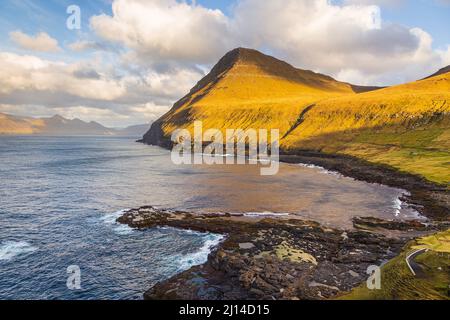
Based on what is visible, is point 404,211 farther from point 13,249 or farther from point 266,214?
point 13,249

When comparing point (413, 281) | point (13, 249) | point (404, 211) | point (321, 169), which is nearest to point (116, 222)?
point (13, 249)

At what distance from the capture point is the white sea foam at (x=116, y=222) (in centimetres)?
5456

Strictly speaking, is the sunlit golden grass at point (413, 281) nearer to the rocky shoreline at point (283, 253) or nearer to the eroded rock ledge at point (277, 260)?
the rocky shoreline at point (283, 253)

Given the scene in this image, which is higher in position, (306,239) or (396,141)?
(396,141)

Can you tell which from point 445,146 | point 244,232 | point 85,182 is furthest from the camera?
point 445,146

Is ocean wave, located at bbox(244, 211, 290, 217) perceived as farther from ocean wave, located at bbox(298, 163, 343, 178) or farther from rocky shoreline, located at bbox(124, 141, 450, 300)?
ocean wave, located at bbox(298, 163, 343, 178)

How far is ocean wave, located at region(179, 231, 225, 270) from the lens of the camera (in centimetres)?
4212

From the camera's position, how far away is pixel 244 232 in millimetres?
53000

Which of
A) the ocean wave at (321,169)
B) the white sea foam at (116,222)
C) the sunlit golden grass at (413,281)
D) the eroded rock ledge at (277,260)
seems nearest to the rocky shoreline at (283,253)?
the eroded rock ledge at (277,260)

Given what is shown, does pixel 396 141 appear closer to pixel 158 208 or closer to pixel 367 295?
pixel 158 208

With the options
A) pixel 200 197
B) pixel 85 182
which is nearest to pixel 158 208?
pixel 200 197

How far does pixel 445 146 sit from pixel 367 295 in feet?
377
